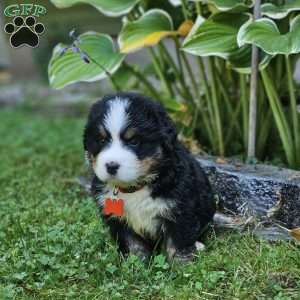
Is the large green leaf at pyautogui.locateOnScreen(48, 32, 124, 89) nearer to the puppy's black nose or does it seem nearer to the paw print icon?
the paw print icon

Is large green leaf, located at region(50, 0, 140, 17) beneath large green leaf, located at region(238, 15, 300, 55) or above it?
above

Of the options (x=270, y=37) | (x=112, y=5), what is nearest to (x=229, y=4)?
(x=270, y=37)

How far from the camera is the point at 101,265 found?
3480 millimetres

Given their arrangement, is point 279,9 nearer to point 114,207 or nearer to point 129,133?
point 129,133

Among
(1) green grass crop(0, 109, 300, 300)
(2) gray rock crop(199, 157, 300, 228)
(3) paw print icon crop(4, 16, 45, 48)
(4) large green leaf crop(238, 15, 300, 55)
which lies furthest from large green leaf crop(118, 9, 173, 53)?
(1) green grass crop(0, 109, 300, 300)

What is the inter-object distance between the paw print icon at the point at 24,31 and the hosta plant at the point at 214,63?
0.80ft

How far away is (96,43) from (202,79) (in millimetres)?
775

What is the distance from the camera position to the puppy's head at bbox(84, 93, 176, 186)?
10.6ft

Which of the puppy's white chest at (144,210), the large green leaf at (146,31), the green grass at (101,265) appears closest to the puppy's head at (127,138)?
the puppy's white chest at (144,210)

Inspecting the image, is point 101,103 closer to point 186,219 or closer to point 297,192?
point 186,219

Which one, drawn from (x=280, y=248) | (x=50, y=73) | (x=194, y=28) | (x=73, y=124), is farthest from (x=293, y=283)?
(x=73, y=124)

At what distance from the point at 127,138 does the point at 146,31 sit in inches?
54.9

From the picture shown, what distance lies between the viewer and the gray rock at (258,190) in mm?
3955

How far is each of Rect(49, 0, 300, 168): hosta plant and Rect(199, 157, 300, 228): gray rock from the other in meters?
0.44
